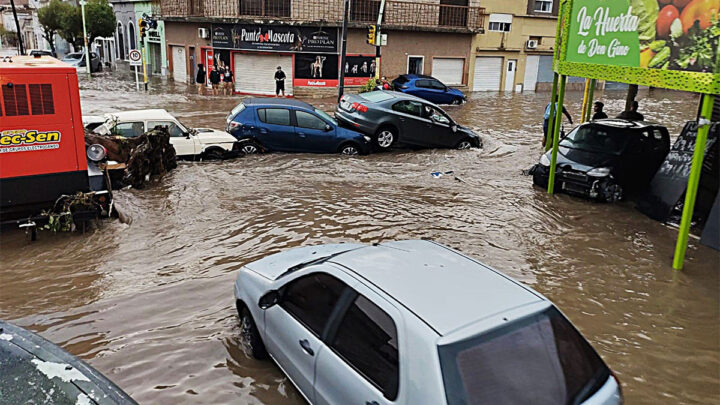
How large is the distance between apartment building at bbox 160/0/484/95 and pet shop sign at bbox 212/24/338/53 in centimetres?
4

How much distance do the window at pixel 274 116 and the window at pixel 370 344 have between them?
10.2 metres

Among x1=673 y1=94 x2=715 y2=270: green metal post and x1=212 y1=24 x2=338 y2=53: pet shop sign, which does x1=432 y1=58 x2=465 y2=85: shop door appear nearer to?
x1=212 y1=24 x2=338 y2=53: pet shop sign

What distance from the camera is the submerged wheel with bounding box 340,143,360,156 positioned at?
557 inches

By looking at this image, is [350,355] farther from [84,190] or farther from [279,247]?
[84,190]

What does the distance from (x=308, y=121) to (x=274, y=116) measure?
0.82 metres

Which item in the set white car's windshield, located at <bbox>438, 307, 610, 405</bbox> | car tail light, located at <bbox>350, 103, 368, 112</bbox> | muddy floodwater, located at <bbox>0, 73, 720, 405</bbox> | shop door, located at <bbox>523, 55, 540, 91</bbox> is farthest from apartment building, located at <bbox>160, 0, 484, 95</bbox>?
white car's windshield, located at <bbox>438, 307, 610, 405</bbox>

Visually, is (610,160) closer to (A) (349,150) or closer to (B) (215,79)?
(A) (349,150)

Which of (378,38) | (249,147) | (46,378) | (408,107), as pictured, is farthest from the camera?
(378,38)

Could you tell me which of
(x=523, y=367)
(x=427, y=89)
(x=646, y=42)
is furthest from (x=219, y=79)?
(x=523, y=367)

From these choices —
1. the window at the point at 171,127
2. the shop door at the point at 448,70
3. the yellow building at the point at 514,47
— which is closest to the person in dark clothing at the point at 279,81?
the shop door at the point at 448,70

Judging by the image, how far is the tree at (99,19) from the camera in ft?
125

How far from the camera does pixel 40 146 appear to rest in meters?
7.82

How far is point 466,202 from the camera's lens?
10.6m

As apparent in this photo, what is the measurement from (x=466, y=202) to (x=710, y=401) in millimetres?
6136
